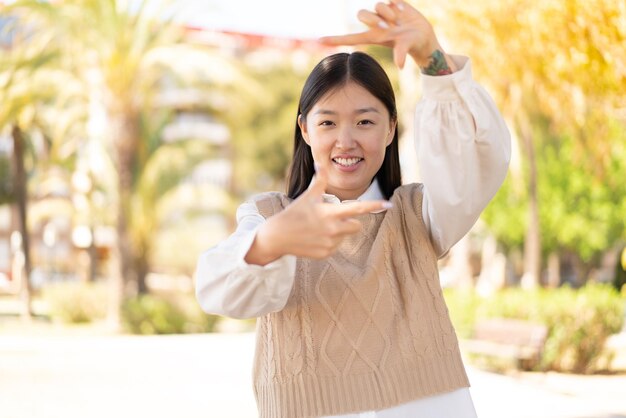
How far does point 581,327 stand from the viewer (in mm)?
11328

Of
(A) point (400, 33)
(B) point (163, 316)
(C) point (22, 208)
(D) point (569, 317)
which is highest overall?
(A) point (400, 33)

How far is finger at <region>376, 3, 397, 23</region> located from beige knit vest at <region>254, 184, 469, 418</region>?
45 cm

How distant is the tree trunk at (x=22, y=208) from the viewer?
19.4m

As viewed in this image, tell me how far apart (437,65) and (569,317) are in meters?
10.1

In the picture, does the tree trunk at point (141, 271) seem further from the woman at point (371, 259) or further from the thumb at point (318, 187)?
the thumb at point (318, 187)

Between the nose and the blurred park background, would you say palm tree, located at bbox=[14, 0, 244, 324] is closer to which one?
the blurred park background

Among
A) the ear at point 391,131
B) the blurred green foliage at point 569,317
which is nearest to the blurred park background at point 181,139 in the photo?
the blurred green foliage at point 569,317

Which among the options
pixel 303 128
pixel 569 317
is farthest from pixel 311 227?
pixel 569 317

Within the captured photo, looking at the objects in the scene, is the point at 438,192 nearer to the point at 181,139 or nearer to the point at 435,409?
the point at 435,409

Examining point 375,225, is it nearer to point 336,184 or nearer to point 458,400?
point 336,184

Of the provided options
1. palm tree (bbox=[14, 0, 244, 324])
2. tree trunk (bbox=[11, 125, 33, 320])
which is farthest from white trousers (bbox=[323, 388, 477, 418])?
tree trunk (bbox=[11, 125, 33, 320])

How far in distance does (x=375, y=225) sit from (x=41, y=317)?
1934 centimetres

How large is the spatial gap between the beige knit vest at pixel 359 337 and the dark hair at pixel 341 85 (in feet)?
0.68

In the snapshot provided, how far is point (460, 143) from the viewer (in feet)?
5.90
